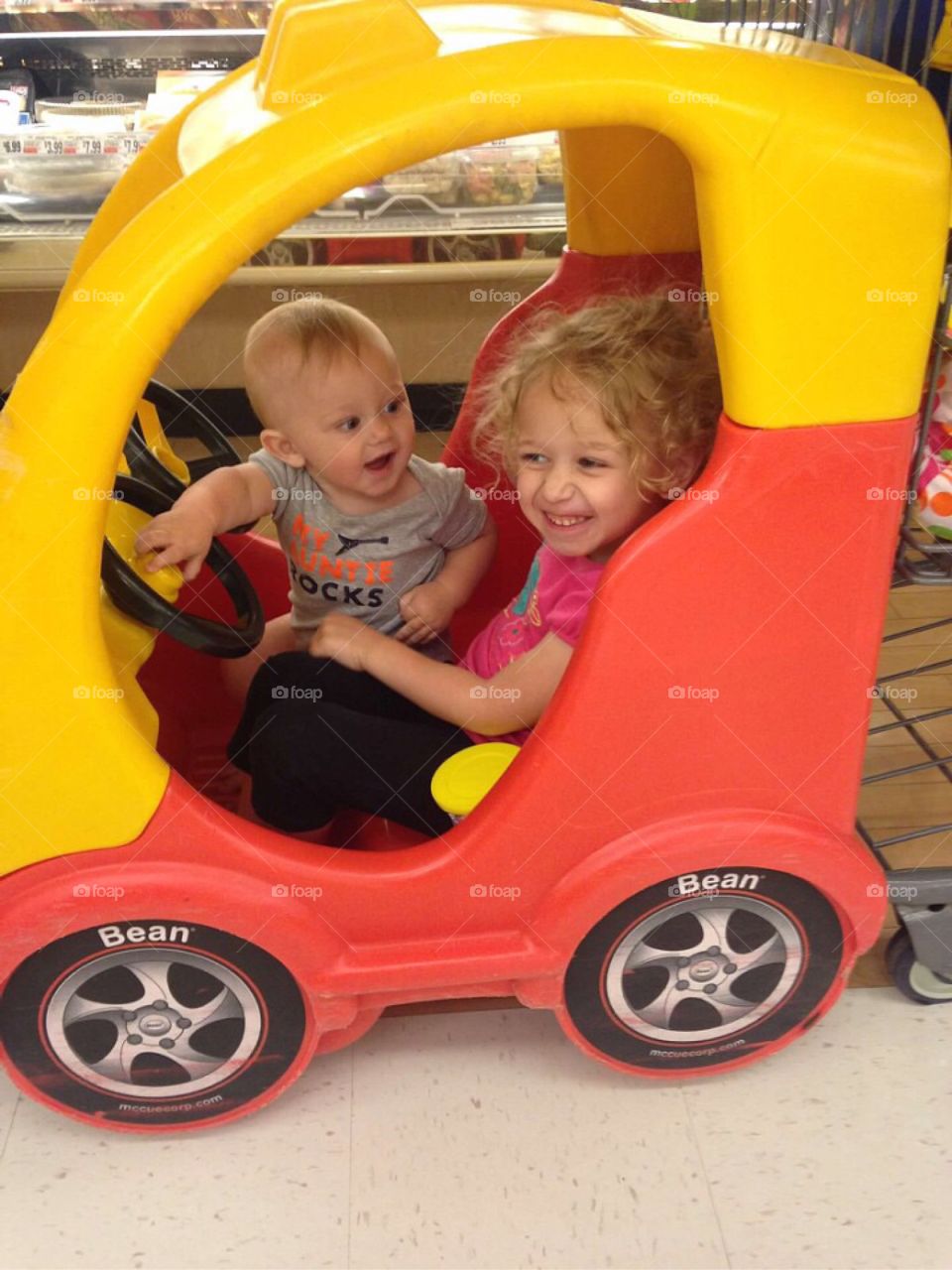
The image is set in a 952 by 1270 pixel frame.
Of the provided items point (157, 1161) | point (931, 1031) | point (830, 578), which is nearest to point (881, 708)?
point (931, 1031)

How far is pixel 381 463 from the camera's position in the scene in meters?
1.39

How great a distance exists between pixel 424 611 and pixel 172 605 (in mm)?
392

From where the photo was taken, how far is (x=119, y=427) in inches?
35.7

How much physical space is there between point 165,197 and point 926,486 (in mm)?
711

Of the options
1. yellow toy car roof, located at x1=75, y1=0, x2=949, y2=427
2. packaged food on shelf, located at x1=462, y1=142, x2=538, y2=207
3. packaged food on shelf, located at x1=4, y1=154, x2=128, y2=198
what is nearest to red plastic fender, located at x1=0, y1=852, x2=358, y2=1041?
yellow toy car roof, located at x1=75, y1=0, x2=949, y2=427

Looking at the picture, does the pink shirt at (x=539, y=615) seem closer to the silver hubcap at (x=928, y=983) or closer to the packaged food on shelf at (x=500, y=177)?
the silver hubcap at (x=928, y=983)

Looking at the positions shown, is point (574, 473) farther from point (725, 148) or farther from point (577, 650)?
point (725, 148)

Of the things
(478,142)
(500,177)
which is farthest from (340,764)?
(500,177)

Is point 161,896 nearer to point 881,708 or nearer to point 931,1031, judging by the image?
point 931,1031

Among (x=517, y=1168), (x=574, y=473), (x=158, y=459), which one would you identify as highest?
(x=574, y=473)

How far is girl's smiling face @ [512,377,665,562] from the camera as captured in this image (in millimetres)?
1100

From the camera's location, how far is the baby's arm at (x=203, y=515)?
117 centimetres

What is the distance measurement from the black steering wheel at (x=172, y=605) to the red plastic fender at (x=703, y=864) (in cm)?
41

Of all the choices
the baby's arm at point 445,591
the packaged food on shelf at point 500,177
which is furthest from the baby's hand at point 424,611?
the packaged food on shelf at point 500,177
